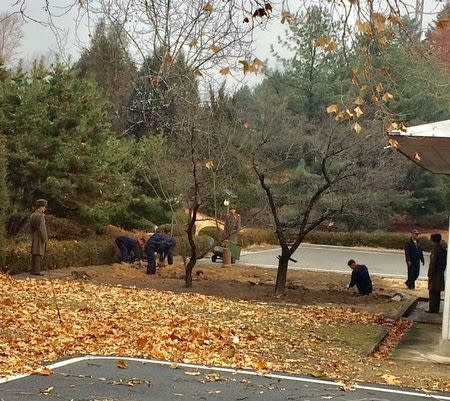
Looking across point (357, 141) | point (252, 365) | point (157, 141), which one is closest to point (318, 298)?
point (357, 141)

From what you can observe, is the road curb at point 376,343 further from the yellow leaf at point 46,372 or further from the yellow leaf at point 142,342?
the yellow leaf at point 46,372

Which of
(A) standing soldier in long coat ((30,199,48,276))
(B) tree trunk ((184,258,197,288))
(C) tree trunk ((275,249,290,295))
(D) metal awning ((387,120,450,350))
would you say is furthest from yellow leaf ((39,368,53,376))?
(C) tree trunk ((275,249,290,295))

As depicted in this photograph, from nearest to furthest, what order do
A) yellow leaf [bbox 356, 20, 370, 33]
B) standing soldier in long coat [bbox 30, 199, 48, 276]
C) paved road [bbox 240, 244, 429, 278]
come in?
yellow leaf [bbox 356, 20, 370, 33], standing soldier in long coat [bbox 30, 199, 48, 276], paved road [bbox 240, 244, 429, 278]

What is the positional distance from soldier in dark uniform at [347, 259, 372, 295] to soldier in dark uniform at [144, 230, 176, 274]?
5.53 meters

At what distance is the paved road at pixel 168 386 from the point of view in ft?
20.7

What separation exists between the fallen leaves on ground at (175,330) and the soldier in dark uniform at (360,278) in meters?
2.96

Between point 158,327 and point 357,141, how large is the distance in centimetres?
942

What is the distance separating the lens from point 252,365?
8.15 m

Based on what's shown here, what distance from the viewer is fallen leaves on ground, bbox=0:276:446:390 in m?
8.31

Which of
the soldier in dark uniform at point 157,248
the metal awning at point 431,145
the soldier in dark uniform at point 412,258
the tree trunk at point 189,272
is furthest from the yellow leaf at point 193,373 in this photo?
the soldier in dark uniform at point 412,258

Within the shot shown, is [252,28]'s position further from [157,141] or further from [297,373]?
[157,141]

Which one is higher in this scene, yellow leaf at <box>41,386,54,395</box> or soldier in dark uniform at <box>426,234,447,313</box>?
soldier in dark uniform at <box>426,234,447,313</box>

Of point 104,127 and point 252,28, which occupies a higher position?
point 104,127

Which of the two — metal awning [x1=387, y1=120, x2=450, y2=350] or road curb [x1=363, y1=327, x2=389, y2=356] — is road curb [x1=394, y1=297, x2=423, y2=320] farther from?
metal awning [x1=387, y1=120, x2=450, y2=350]
